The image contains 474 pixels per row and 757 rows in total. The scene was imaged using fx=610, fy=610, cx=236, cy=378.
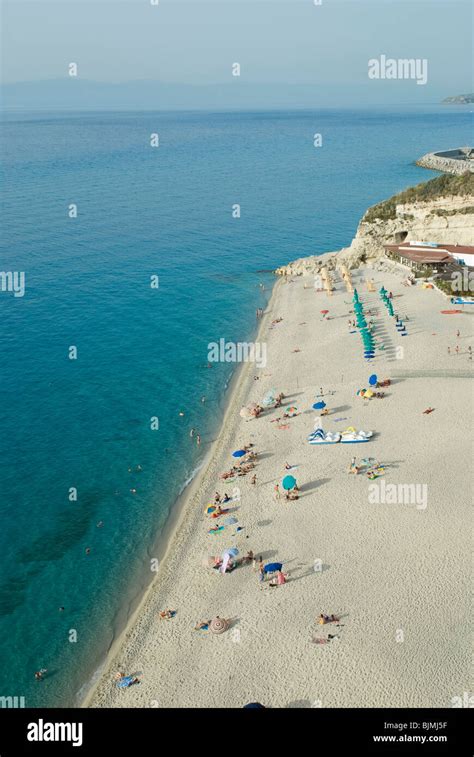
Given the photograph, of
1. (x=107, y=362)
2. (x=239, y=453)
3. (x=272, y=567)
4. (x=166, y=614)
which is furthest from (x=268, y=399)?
(x=166, y=614)

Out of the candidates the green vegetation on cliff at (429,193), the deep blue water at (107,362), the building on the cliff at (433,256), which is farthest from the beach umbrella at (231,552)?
the green vegetation on cliff at (429,193)

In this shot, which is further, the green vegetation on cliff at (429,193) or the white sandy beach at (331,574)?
the green vegetation on cliff at (429,193)

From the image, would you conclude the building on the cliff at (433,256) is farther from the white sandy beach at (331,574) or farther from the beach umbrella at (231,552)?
the beach umbrella at (231,552)

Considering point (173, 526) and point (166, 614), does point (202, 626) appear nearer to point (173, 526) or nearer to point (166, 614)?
point (166, 614)

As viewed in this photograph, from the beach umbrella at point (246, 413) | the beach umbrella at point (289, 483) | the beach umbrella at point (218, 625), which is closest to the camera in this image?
the beach umbrella at point (218, 625)

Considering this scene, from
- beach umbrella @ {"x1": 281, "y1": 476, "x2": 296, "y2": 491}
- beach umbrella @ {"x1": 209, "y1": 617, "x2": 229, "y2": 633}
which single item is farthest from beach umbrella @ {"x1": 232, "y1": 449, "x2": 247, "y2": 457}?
beach umbrella @ {"x1": 209, "y1": 617, "x2": 229, "y2": 633}

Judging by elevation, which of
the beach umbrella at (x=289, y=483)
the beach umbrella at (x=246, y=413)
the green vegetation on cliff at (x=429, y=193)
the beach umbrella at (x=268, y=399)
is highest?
the green vegetation on cliff at (x=429, y=193)
